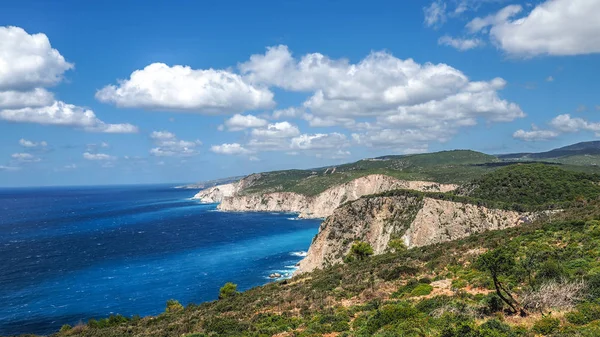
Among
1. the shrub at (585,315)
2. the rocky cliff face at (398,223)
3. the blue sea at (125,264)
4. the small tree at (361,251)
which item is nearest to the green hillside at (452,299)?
the shrub at (585,315)

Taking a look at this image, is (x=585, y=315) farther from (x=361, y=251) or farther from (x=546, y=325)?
(x=361, y=251)

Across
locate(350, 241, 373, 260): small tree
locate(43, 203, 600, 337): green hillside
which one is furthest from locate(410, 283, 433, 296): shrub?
locate(350, 241, 373, 260): small tree

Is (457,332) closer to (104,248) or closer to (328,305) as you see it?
(328,305)

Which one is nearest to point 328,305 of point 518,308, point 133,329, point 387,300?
point 387,300

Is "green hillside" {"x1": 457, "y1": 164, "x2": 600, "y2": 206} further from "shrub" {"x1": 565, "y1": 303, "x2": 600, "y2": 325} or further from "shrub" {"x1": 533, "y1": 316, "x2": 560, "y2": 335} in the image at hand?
"shrub" {"x1": 533, "y1": 316, "x2": 560, "y2": 335}

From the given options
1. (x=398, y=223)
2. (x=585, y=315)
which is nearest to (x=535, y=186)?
(x=398, y=223)
